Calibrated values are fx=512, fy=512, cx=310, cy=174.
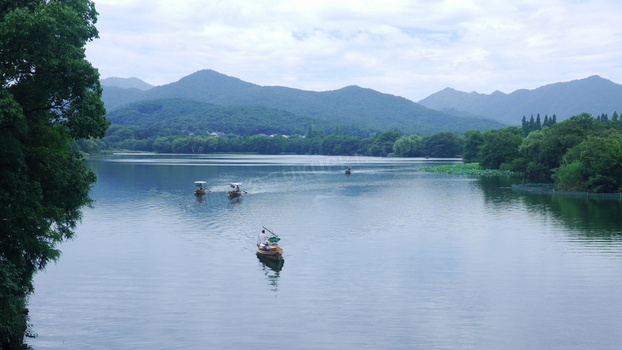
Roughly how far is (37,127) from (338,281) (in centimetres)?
2123

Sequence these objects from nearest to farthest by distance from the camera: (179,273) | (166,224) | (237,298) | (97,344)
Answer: (97,344) < (237,298) < (179,273) < (166,224)

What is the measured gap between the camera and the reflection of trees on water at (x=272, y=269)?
35.6 m

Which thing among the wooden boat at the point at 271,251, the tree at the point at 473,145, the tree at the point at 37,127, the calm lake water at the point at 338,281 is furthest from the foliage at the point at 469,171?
the tree at the point at 37,127

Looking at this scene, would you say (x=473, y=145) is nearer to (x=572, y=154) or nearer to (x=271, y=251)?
(x=572, y=154)

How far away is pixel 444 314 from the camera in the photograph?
2928cm

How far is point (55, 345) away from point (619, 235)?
5179 cm

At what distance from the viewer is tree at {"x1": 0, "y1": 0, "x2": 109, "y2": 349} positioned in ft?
68.4

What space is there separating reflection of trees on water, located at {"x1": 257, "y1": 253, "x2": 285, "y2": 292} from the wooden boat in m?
0.35

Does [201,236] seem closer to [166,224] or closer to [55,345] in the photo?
[166,224]

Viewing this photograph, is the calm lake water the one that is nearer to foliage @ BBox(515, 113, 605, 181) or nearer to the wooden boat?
the wooden boat

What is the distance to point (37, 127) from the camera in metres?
24.4

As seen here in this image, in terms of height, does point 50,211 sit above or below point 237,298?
above

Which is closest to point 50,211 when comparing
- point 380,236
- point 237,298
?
point 237,298

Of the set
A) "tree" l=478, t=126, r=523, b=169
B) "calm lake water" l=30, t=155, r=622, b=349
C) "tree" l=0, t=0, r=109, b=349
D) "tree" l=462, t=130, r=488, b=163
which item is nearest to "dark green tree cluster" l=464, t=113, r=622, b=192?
"tree" l=478, t=126, r=523, b=169
